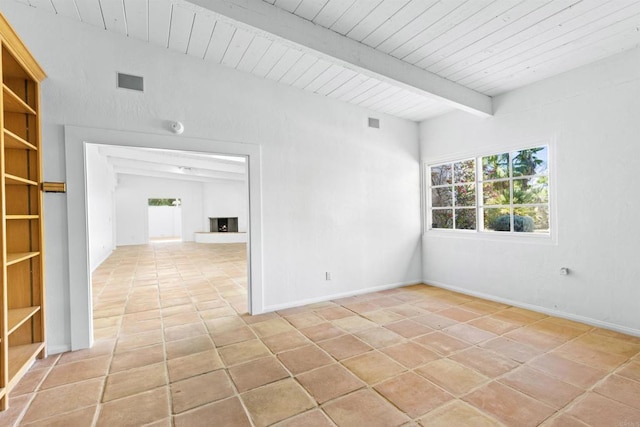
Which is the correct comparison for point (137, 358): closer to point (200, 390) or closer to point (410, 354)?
point (200, 390)

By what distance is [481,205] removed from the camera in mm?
4441

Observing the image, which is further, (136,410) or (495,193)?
(495,193)

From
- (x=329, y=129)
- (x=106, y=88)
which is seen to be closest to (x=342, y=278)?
(x=329, y=129)

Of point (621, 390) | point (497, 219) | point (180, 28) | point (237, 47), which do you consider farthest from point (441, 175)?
point (180, 28)

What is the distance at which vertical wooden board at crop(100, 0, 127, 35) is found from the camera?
2555 millimetres

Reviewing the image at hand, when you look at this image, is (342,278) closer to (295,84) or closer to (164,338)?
(164,338)

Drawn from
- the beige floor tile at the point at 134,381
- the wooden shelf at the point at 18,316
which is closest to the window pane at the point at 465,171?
the beige floor tile at the point at 134,381

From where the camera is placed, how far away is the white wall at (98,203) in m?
6.39

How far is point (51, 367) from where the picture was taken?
248cm

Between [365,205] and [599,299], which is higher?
[365,205]

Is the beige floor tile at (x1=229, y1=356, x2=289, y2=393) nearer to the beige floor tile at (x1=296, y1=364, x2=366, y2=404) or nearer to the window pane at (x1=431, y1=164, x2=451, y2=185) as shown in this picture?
the beige floor tile at (x1=296, y1=364, x2=366, y2=404)

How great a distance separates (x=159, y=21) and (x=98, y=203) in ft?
20.2

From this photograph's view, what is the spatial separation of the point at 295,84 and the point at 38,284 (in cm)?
336

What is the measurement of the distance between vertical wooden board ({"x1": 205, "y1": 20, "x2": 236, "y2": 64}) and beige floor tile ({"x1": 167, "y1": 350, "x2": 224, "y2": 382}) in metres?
2.94
